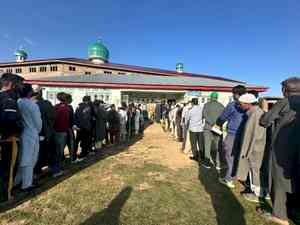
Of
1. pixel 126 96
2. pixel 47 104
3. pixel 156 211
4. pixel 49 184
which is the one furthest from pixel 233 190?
pixel 126 96

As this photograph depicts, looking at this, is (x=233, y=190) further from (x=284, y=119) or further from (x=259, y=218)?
(x=284, y=119)

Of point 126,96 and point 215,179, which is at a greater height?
point 126,96

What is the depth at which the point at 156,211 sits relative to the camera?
333 centimetres

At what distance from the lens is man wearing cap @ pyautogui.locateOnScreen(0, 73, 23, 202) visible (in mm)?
3238

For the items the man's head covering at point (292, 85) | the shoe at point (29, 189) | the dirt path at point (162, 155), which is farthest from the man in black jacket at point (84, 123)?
the man's head covering at point (292, 85)

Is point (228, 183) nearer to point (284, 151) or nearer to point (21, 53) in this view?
point (284, 151)

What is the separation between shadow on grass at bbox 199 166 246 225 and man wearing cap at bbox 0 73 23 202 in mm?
3361

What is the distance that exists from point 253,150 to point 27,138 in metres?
3.98

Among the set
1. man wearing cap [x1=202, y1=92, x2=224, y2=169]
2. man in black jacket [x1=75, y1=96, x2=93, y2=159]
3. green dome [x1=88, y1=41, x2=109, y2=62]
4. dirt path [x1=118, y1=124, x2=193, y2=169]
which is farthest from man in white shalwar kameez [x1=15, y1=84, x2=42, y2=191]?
green dome [x1=88, y1=41, x2=109, y2=62]

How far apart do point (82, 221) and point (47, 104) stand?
2586 millimetres

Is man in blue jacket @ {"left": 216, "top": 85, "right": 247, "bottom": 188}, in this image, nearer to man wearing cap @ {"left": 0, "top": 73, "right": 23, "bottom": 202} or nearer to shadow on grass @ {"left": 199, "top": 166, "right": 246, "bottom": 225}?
shadow on grass @ {"left": 199, "top": 166, "right": 246, "bottom": 225}

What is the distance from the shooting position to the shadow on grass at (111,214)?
2.97 metres

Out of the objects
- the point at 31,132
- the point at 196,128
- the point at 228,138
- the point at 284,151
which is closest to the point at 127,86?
the point at 196,128

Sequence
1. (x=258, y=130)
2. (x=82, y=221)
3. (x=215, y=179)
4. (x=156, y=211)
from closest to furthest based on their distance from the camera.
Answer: (x=82, y=221), (x=156, y=211), (x=258, y=130), (x=215, y=179)
